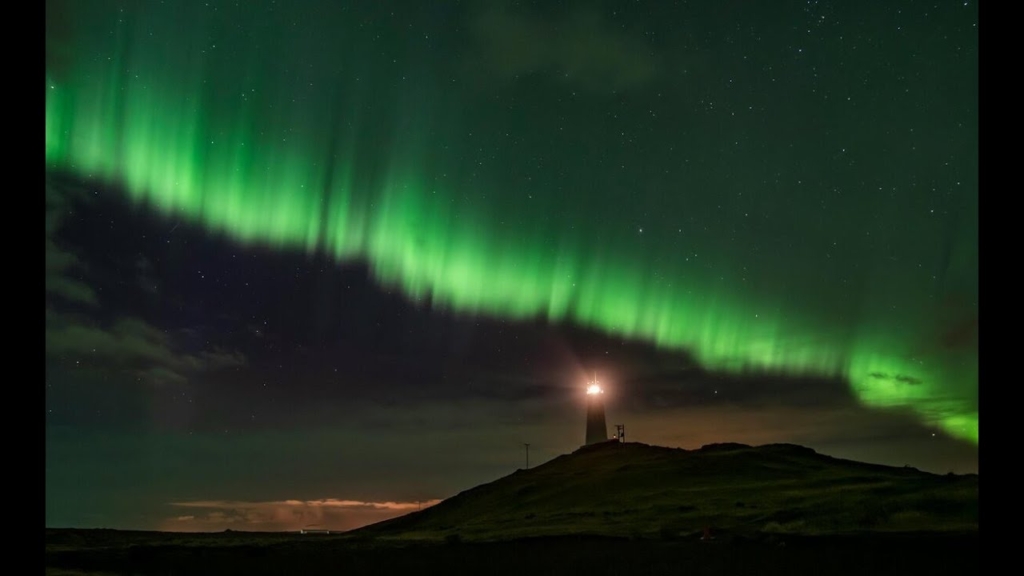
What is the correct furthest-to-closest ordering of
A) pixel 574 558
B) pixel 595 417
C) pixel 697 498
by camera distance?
pixel 595 417, pixel 697 498, pixel 574 558

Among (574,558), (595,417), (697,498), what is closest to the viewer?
(574,558)

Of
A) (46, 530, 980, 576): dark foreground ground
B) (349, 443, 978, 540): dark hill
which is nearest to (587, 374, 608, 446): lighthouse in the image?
(349, 443, 978, 540): dark hill

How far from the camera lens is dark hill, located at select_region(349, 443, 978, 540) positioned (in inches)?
1671

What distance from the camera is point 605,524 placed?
5234cm

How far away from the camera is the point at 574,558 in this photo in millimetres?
32344

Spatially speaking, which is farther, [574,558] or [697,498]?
[697,498]

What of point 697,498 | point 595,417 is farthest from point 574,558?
point 595,417

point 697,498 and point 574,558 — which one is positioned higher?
point 574,558

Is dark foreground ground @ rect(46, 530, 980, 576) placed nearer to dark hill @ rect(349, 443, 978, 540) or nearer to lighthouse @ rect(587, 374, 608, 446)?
Result: dark hill @ rect(349, 443, 978, 540)

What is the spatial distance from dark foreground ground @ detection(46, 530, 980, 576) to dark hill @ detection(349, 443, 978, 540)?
4764 millimetres

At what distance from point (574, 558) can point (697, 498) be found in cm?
3106

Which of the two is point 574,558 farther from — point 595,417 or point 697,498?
point 595,417
